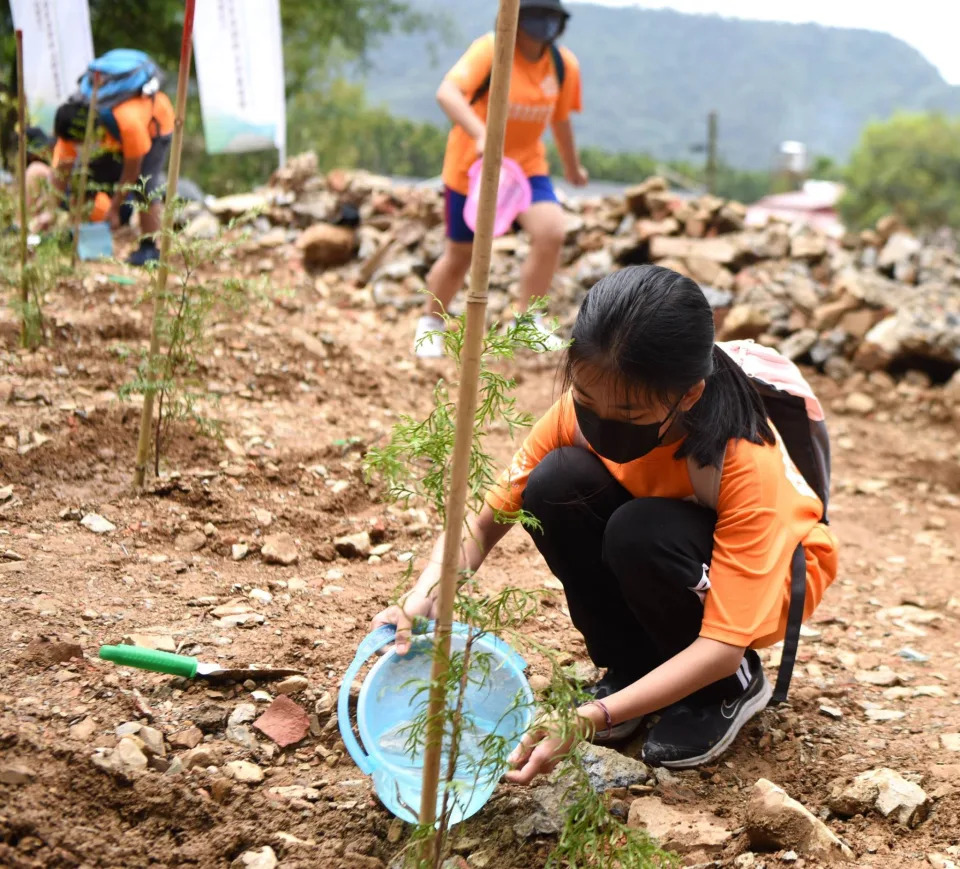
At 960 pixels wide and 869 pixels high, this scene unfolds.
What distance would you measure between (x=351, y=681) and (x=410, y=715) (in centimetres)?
21

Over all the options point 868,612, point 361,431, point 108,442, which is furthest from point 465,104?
point 868,612

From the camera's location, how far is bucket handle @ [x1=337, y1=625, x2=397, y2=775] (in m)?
1.59

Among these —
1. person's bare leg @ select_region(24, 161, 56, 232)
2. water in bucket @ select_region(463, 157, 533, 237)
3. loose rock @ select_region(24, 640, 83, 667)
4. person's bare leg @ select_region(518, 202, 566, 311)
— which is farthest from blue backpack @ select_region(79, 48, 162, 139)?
loose rock @ select_region(24, 640, 83, 667)

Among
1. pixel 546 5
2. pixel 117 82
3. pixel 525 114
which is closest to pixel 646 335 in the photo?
pixel 546 5

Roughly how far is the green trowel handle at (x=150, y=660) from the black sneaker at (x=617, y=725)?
2.71ft

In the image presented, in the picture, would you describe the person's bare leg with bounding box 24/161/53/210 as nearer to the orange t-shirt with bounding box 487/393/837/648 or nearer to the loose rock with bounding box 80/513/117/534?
the loose rock with bounding box 80/513/117/534

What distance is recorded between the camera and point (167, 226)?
8.28ft

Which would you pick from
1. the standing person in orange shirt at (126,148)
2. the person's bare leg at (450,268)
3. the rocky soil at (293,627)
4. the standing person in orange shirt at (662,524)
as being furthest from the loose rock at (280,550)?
the standing person in orange shirt at (126,148)

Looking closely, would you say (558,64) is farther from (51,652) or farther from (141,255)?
(51,652)

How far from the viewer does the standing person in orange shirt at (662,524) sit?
5.33 feet

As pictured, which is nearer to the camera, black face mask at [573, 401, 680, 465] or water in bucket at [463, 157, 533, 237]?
black face mask at [573, 401, 680, 465]

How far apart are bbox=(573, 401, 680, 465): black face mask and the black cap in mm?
2799

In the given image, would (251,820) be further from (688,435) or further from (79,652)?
(688,435)

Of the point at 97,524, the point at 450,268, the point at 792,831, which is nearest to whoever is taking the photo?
Result: the point at 792,831
